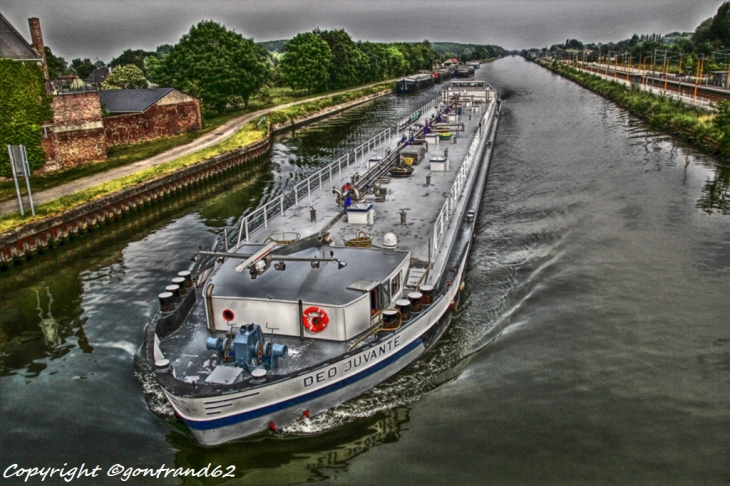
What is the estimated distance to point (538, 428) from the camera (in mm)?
15492

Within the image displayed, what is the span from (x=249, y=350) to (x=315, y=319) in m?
2.09

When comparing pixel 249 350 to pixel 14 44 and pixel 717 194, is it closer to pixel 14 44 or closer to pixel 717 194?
pixel 717 194

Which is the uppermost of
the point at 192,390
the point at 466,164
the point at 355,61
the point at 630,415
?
the point at 355,61

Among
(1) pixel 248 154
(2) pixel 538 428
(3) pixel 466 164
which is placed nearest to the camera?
(2) pixel 538 428

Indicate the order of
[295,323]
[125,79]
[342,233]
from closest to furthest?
[295,323]
[342,233]
[125,79]

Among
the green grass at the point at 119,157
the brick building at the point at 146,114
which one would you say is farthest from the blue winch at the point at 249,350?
the brick building at the point at 146,114

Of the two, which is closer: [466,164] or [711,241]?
[711,241]

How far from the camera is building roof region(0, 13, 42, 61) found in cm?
4706

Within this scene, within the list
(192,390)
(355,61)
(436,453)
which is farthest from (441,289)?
(355,61)

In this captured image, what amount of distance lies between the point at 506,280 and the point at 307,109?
67.0 metres

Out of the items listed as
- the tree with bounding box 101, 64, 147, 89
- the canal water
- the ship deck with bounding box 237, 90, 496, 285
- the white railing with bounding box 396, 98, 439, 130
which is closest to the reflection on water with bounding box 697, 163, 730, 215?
the canal water

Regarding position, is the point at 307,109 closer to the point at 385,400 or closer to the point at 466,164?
the point at 466,164

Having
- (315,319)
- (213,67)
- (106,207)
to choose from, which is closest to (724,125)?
(315,319)

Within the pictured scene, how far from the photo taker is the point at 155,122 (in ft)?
189
